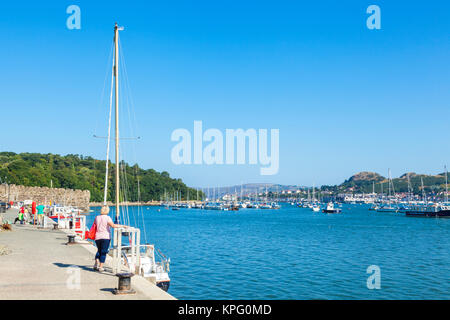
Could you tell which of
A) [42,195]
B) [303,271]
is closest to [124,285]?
[303,271]

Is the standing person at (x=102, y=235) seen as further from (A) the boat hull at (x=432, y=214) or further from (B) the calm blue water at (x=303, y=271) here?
(A) the boat hull at (x=432, y=214)

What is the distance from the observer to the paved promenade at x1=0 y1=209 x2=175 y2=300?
33.5 ft

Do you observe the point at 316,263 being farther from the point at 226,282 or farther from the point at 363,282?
the point at 226,282

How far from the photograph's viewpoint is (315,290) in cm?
2303

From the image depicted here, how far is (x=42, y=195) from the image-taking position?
10862 cm

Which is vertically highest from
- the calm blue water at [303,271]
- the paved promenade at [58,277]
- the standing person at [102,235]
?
the standing person at [102,235]

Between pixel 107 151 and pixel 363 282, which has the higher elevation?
pixel 107 151

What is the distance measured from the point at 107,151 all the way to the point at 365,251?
28.0 metres

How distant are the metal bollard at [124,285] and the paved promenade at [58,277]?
0.16 m

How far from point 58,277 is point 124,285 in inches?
123

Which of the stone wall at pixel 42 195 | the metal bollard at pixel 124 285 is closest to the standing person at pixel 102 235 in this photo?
the metal bollard at pixel 124 285

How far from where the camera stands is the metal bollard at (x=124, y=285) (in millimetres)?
10273

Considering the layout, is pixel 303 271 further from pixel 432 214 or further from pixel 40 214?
pixel 432 214
